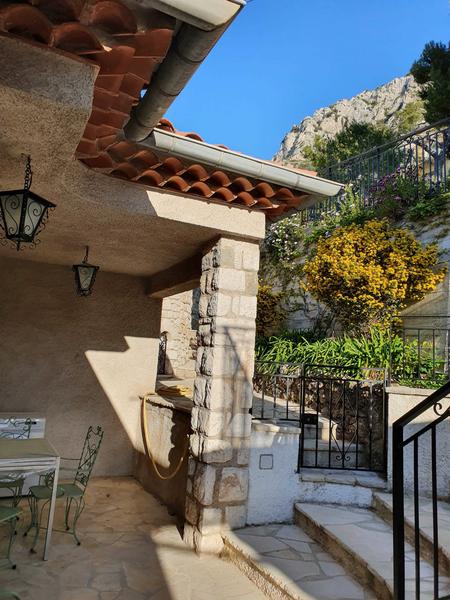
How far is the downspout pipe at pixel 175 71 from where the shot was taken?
5.70ft

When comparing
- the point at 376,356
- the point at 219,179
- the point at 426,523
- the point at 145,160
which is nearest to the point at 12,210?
the point at 145,160

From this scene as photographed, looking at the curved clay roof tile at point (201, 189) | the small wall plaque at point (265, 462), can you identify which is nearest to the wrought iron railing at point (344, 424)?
the small wall plaque at point (265, 462)

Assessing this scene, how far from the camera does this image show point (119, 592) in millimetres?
3258

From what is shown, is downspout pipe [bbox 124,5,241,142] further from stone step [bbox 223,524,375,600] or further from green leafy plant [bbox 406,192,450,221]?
green leafy plant [bbox 406,192,450,221]

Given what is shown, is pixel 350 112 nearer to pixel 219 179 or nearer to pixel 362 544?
pixel 219 179

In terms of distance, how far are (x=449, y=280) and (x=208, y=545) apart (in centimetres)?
582

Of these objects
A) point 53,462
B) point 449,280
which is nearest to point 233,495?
point 53,462

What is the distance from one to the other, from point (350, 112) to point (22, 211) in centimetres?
3954

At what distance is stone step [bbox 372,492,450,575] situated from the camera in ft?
10.1

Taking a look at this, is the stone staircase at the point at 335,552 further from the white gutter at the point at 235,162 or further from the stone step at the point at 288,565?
the white gutter at the point at 235,162

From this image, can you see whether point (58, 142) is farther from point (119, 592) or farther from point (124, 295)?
point (124, 295)

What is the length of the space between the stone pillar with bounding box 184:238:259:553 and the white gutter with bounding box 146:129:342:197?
0.77m

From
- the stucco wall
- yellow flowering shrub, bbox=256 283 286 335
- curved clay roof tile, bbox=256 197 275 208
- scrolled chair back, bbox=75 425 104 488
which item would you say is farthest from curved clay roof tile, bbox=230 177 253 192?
yellow flowering shrub, bbox=256 283 286 335

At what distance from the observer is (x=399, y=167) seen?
1030 centimetres
